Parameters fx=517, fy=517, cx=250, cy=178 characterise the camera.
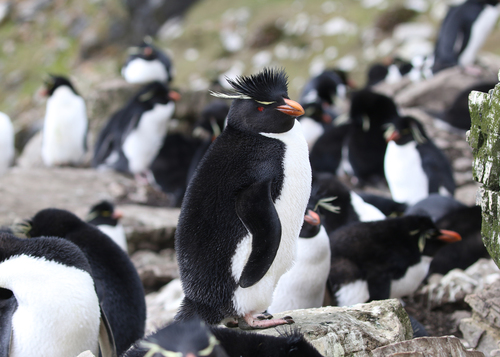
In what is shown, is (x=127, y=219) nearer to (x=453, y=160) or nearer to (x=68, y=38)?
(x=453, y=160)

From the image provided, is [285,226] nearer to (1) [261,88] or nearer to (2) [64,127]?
(1) [261,88]

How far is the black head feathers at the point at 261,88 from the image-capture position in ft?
7.37

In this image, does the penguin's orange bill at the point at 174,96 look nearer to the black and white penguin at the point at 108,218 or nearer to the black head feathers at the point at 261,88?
the black and white penguin at the point at 108,218

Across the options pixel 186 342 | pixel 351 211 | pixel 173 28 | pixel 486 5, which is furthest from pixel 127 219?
pixel 173 28

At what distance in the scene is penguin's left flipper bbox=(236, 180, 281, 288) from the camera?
2062 millimetres

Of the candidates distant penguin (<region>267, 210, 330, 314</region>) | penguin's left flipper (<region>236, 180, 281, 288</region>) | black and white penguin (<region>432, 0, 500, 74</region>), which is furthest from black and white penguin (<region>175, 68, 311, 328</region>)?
black and white penguin (<region>432, 0, 500, 74</region>)

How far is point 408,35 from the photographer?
1346 centimetres

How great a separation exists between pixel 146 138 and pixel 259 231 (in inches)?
207

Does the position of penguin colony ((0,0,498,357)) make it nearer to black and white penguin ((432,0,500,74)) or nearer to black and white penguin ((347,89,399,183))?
black and white penguin ((347,89,399,183))

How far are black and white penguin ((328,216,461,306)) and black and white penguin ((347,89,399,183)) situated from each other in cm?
280

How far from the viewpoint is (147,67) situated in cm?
818

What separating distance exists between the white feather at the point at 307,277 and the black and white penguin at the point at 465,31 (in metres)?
6.69

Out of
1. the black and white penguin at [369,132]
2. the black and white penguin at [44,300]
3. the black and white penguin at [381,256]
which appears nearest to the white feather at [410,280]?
the black and white penguin at [381,256]

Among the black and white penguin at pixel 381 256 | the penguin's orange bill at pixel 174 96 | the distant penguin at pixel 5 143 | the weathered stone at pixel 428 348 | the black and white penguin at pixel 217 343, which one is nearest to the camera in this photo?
the black and white penguin at pixel 217 343
